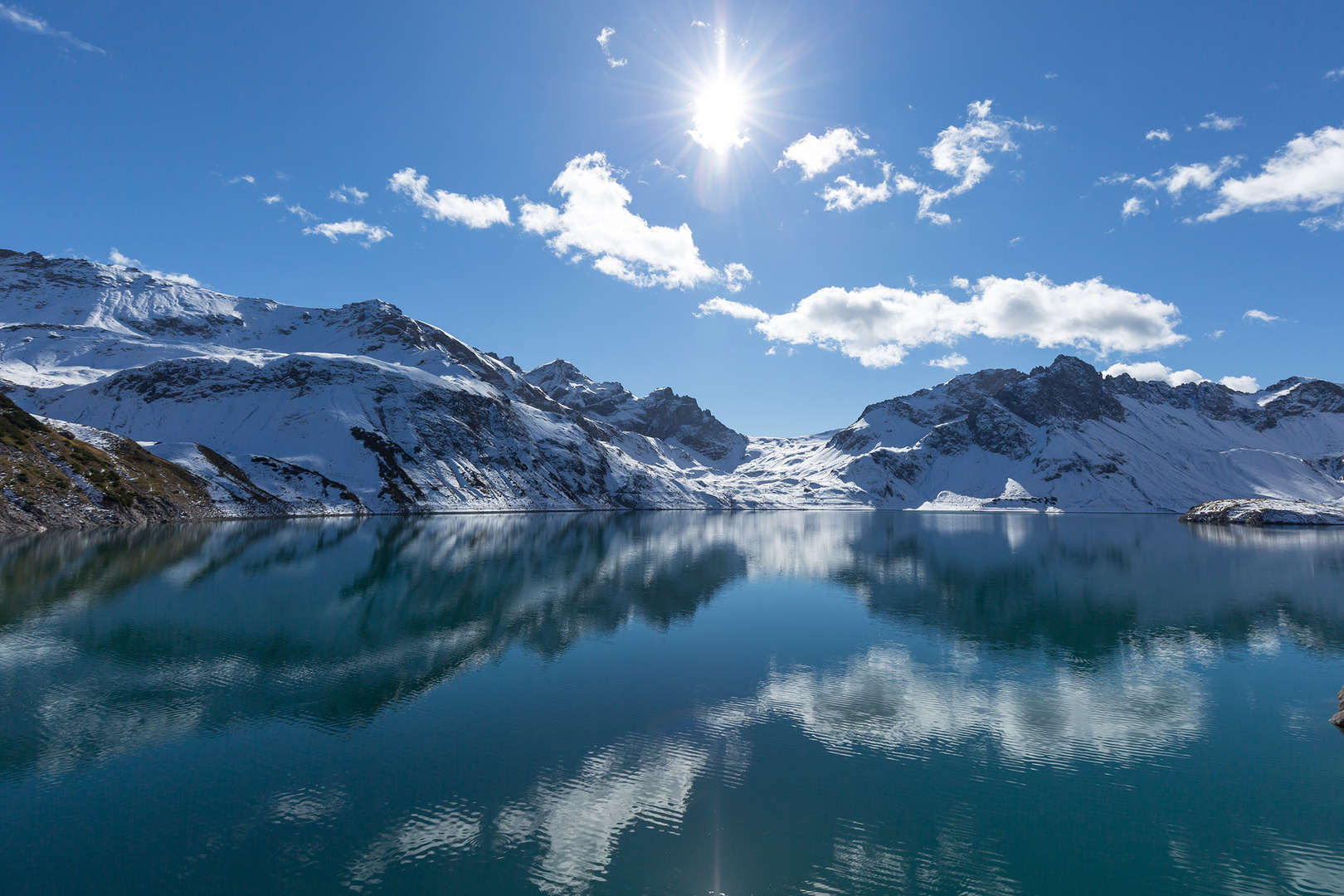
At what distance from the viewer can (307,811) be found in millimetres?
17203

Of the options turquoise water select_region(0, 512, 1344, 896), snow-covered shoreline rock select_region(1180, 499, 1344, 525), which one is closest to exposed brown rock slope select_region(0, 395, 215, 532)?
turquoise water select_region(0, 512, 1344, 896)

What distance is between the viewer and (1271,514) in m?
178

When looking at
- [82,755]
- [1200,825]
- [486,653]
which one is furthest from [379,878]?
[1200,825]

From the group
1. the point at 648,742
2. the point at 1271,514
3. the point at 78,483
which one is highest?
the point at 78,483

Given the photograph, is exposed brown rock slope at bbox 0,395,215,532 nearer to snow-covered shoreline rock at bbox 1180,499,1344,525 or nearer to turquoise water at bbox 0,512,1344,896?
turquoise water at bbox 0,512,1344,896

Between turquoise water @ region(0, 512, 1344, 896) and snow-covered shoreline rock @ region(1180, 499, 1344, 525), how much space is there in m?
173

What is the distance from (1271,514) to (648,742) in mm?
241759

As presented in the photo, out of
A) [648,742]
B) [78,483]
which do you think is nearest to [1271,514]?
[648,742]

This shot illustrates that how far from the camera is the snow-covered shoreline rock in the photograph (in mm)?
178625

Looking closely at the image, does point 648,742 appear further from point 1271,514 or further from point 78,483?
point 1271,514

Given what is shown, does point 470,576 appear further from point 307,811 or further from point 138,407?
point 138,407

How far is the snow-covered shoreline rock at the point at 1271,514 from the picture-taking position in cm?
17862

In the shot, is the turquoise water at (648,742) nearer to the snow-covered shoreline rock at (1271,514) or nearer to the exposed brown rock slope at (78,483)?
the exposed brown rock slope at (78,483)

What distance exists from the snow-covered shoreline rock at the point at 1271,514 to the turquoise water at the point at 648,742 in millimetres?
173217
